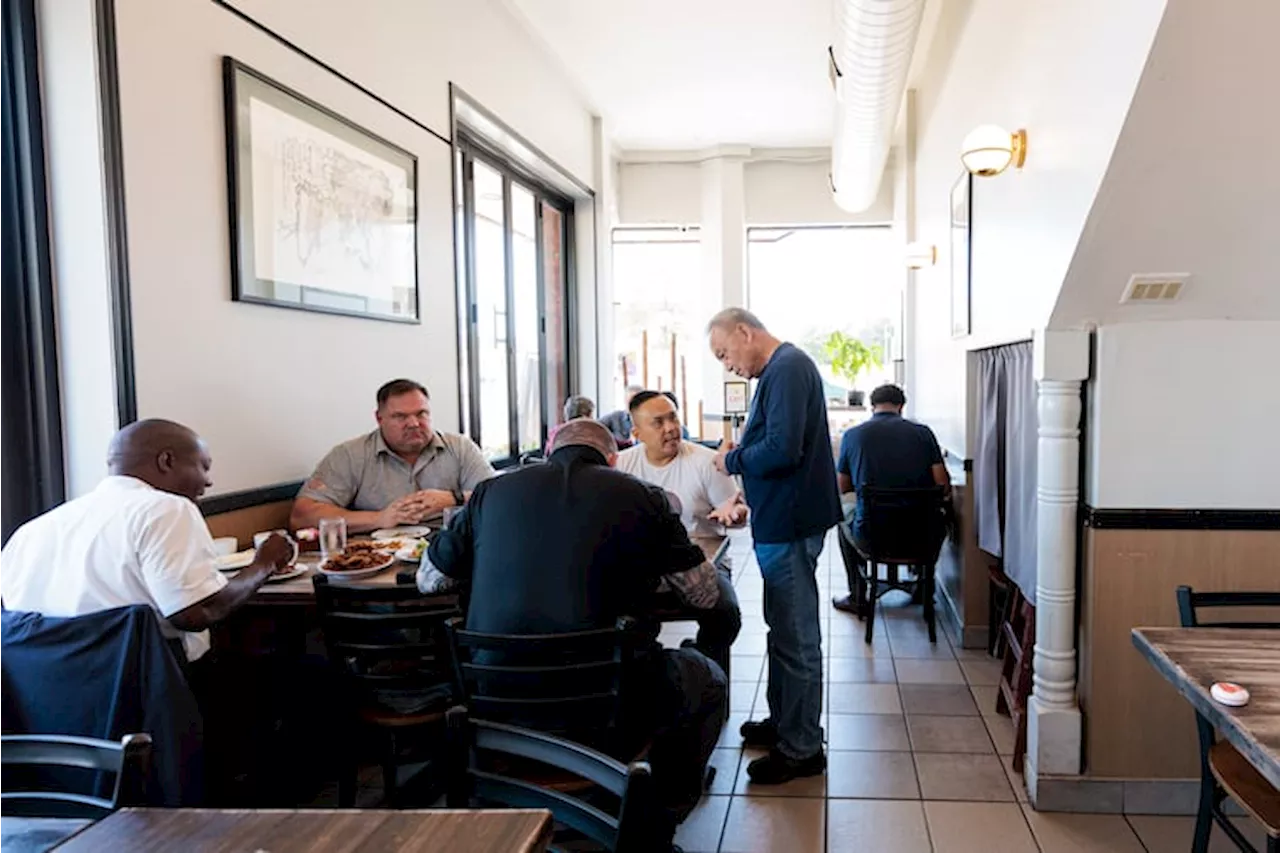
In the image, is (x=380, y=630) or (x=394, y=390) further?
(x=394, y=390)

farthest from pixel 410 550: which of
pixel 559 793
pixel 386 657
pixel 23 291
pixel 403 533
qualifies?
pixel 559 793

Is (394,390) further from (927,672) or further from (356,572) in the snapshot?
(927,672)

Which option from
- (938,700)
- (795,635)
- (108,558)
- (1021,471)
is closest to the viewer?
(108,558)

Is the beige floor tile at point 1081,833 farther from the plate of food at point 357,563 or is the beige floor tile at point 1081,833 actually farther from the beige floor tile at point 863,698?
the plate of food at point 357,563

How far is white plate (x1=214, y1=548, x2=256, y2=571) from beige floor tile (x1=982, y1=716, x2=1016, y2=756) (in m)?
2.60

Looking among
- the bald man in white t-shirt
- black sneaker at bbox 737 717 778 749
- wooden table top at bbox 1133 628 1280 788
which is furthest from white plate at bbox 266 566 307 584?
wooden table top at bbox 1133 628 1280 788

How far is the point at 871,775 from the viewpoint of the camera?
2955mm

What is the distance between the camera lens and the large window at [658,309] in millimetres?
8789

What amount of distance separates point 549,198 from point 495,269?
1402 millimetres

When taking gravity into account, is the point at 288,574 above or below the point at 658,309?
below

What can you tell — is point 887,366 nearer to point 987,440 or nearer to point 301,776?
point 987,440

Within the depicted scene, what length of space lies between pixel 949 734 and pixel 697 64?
4583mm

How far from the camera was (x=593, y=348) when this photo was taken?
707 centimetres

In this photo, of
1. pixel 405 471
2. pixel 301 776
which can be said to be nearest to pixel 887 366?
pixel 405 471
